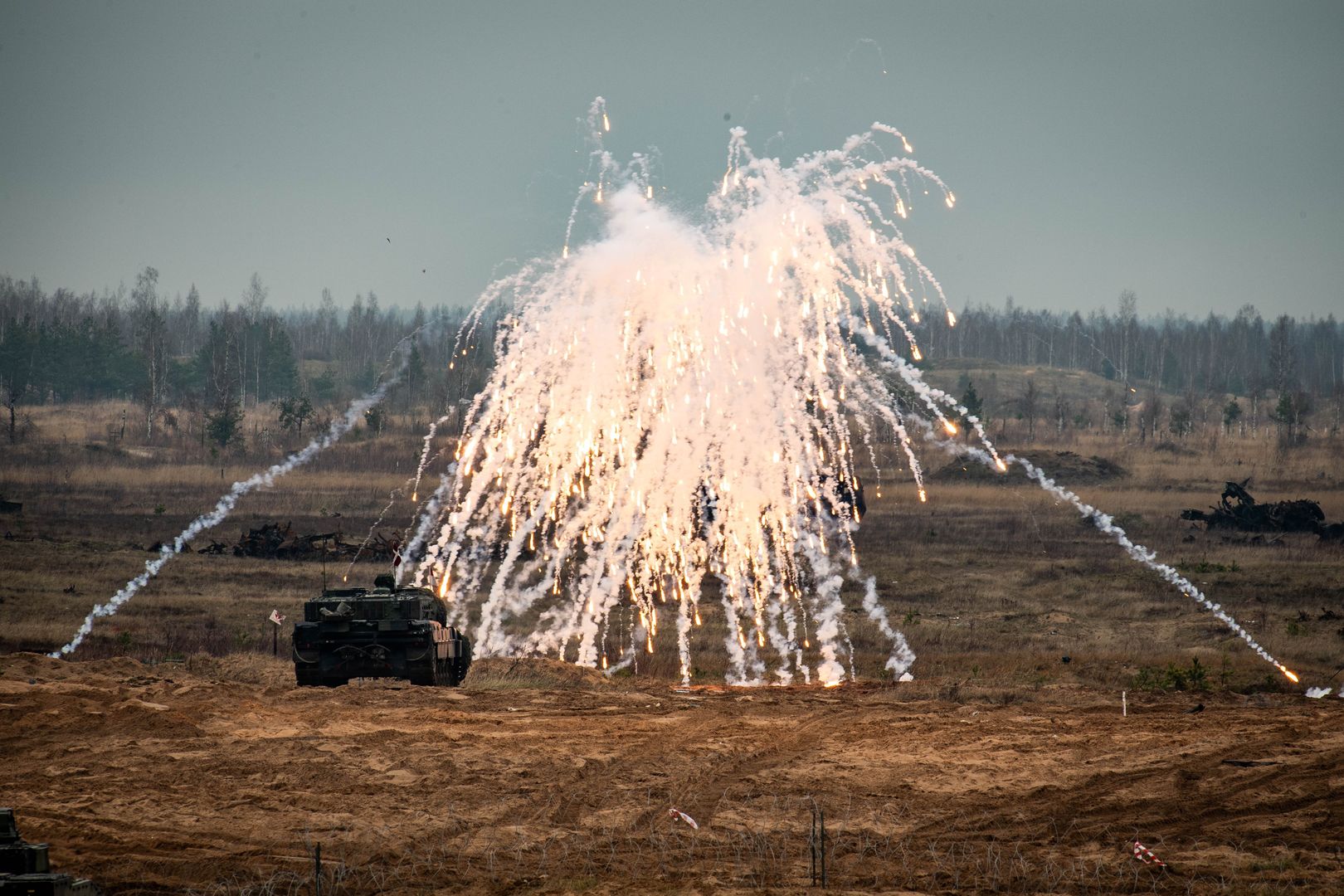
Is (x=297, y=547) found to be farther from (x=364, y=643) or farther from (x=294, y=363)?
A: (x=294, y=363)

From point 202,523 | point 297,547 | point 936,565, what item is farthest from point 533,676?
point 202,523

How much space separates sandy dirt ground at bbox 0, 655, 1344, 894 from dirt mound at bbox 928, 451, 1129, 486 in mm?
53776

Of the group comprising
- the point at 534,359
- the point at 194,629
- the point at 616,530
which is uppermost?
the point at 534,359

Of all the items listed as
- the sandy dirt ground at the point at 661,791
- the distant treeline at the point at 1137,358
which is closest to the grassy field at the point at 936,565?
the sandy dirt ground at the point at 661,791

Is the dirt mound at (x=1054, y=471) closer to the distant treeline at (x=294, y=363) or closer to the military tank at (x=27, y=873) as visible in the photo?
the distant treeline at (x=294, y=363)

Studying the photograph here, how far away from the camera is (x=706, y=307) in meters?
34.1

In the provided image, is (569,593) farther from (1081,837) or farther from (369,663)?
(1081,837)

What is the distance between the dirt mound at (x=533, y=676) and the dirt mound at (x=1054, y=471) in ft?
166

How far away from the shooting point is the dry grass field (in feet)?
53.7

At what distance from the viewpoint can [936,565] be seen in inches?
2020

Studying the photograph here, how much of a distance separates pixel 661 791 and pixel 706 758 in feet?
6.90

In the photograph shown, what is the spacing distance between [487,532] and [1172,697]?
31486mm


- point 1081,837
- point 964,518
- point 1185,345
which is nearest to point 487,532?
point 964,518

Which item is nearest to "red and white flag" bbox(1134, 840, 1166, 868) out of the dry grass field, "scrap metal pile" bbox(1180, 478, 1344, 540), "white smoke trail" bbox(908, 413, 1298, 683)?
the dry grass field
